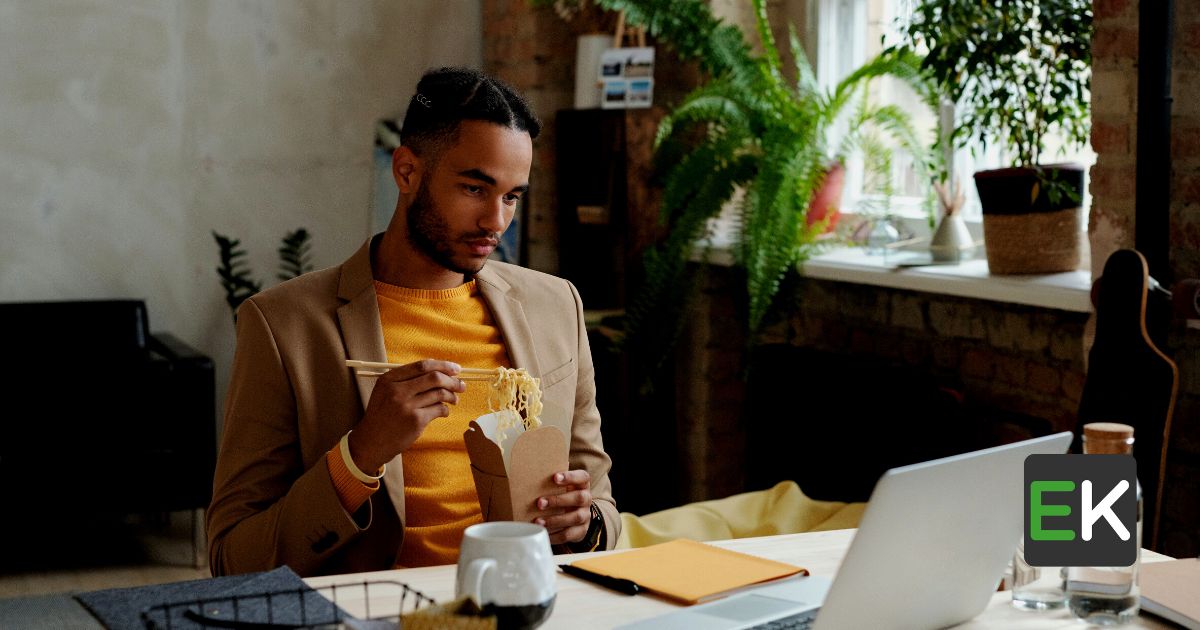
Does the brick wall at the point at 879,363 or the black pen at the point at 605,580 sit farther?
the brick wall at the point at 879,363

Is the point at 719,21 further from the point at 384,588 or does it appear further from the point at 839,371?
the point at 384,588

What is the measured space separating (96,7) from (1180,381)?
3862mm

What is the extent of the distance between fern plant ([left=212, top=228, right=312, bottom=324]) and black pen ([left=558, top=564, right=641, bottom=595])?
11.0 ft

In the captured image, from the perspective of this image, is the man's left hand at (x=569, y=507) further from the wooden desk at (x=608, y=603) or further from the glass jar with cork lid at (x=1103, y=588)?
the glass jar with cork lid at (x=1103, y=588)

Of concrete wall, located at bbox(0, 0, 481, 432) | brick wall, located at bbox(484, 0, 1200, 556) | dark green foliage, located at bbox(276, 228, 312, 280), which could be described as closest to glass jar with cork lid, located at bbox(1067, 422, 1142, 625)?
brick wall, located at bbox(484, 0, 1200, 556)

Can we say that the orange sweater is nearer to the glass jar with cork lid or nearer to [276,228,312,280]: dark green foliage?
the glass jar with cork lid

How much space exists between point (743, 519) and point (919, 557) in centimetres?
196

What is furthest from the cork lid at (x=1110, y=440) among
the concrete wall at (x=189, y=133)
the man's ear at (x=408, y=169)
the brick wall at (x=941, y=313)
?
the concrete wall at (x=189, y=133)

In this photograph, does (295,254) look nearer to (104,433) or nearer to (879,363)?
(104,433)

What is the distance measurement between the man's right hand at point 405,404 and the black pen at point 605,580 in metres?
0.28

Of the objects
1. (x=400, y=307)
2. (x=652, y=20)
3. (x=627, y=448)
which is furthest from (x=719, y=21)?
(x=400, y=307)

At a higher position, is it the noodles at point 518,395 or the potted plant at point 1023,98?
the potted plant at point 1023,98

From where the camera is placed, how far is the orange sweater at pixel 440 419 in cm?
188

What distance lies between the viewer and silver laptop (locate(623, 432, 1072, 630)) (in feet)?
3.73
